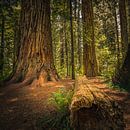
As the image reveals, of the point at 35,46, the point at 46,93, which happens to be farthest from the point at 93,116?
the point at 35,46

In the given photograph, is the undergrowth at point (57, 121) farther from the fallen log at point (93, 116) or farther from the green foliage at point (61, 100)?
the fallen log at point (93, 116)

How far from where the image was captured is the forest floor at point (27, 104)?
5.82 m

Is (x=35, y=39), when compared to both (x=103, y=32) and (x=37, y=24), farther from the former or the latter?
(x=103, y=32)

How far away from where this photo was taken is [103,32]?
3725cm

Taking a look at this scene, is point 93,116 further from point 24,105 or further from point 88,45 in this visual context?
point 88,45

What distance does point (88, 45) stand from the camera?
15500mm

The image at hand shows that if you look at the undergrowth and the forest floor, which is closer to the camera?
the undergrowth

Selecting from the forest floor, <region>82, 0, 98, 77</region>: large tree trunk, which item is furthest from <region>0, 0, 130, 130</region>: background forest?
<region>82, 0, 98, 77</region>: large tree trunk

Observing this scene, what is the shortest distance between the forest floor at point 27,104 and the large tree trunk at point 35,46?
1.81ft

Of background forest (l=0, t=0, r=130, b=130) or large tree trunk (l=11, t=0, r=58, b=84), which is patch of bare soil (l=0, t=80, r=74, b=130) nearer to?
background forest (l=0, t=0, r=130, b=130)

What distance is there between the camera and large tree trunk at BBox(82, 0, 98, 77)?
15359mm

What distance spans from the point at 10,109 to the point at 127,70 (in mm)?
3982

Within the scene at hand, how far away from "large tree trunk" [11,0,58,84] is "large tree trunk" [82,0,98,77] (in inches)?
231

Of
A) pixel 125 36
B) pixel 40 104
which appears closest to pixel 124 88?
pixel 40 104
